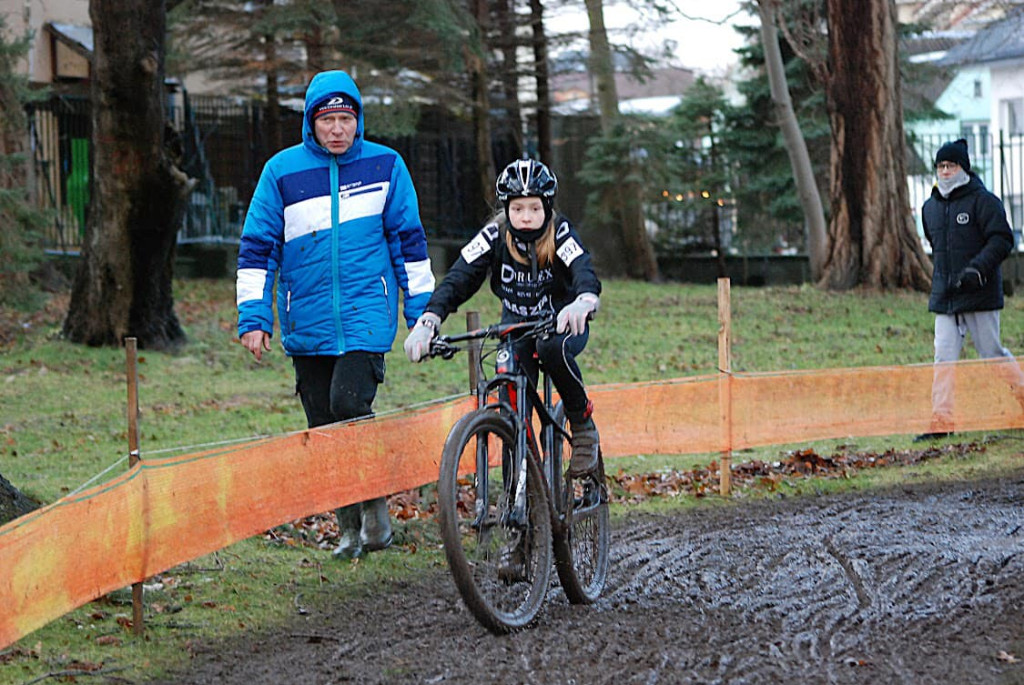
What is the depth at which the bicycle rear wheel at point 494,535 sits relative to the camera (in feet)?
17.3

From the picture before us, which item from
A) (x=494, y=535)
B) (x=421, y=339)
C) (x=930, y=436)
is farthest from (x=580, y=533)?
(x=930, y=436)

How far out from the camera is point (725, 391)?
9.62m

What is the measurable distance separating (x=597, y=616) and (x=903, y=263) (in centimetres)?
1712

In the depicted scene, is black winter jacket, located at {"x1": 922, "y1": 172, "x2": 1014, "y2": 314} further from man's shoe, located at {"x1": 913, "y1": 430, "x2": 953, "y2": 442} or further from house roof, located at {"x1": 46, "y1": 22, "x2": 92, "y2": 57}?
house roof, located at {"x1": 46, "y1": 22, "x2": 92, "y2": 57}

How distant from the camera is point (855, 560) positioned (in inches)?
279

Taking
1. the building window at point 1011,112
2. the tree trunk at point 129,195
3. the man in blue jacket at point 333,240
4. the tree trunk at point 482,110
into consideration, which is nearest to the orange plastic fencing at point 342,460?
the man in blue jacket at point 333,240

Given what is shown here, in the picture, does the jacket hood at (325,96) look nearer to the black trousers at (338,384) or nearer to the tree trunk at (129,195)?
the black trousers at (338,384)

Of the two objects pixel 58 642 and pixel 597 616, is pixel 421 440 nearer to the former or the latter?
pixel 597 616

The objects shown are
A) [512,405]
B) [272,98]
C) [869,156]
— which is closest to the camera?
[512,405]

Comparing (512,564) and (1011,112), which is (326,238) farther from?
(1011,112)

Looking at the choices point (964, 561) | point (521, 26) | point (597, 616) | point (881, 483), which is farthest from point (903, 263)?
point (597, 616)

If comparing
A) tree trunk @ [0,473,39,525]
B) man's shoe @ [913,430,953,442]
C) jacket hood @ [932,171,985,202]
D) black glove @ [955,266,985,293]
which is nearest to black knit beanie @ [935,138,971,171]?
jacket hood @ [932,171,985,202]

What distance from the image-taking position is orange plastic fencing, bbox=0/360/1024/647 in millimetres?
5172

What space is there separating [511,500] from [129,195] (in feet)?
35.1
